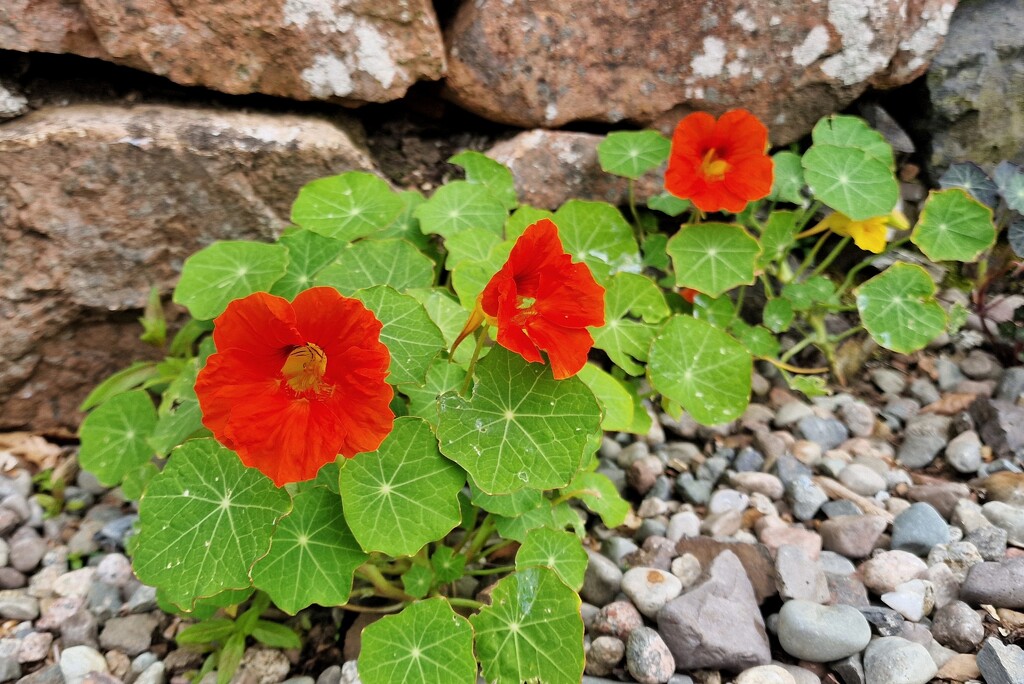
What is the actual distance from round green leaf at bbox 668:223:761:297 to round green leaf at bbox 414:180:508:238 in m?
0.51

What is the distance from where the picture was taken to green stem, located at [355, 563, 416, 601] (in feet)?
4.90

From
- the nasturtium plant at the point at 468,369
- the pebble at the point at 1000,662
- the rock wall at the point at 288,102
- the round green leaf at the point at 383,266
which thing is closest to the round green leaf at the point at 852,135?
the nasturtium plant at the point at 468,369

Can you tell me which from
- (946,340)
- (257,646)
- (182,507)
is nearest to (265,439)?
(182,507)

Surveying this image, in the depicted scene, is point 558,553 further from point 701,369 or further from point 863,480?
point 863,480

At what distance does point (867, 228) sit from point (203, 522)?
6.24 feet

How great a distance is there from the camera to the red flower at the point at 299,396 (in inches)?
42.8

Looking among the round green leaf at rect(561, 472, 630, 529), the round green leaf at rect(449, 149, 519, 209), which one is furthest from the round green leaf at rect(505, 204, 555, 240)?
the round green leaf at rect(561, 472, 630, 529)

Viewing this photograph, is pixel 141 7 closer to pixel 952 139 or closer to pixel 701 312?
pixel 701 312

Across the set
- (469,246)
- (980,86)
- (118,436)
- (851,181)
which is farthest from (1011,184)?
(118,436)

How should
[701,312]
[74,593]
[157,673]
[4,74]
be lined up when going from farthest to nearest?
1. [701,312]
2. [4,74]
3. [74,593]
4. [157,673]

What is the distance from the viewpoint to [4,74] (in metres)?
1.88

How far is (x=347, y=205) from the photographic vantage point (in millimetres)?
1917

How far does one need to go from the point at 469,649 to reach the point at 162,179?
151 centimetres

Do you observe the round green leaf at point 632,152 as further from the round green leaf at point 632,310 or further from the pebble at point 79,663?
the pebble at point 79,663
